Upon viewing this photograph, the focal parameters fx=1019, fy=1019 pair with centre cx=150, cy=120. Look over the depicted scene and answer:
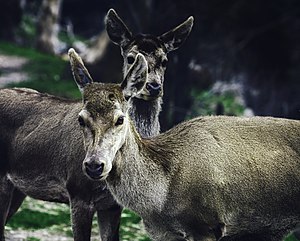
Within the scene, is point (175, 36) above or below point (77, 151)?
above

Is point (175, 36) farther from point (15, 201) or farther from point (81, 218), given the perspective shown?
point (81, 218)

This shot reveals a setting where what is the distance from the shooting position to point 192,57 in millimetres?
24344

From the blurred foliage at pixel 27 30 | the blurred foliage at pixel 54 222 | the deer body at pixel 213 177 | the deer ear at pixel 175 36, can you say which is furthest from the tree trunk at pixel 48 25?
the deer body at pixel 213 177

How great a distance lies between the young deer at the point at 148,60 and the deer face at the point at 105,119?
1.74m

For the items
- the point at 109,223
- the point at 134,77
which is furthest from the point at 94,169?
the point at 109,223

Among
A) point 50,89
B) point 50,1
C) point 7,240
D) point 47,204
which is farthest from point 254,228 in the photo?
point 50,1

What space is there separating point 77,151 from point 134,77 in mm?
1541

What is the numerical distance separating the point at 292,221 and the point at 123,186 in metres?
1.87

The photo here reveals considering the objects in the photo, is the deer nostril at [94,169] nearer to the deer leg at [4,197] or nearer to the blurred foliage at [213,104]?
the deer leg at [4,197]

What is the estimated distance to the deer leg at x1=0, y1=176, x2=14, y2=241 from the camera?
1216 cm

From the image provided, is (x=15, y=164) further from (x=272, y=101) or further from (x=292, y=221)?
(x=272, y=101)

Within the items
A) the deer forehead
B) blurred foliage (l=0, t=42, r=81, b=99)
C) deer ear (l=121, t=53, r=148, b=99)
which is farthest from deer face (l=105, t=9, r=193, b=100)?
blurred foliage (l=0, t=42, r=81, b=99)

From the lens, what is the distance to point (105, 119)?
952 cm

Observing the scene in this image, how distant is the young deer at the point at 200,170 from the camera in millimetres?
9680
